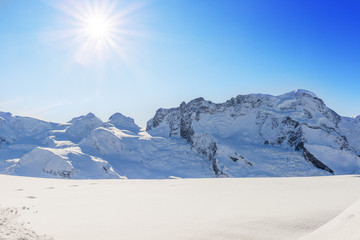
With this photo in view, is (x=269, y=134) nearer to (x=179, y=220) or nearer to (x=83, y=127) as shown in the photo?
(x=179, y=220)

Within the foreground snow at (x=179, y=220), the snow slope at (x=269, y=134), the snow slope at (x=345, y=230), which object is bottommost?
the foreground snow at (x=179, y=220)

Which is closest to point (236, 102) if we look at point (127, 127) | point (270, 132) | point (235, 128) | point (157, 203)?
point (235, 128)

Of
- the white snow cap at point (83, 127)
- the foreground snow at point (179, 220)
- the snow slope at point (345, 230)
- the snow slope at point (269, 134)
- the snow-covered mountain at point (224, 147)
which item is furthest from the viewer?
the white snow cap at point (83, 127)

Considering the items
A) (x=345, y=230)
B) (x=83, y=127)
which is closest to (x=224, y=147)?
(x=345, y=230)

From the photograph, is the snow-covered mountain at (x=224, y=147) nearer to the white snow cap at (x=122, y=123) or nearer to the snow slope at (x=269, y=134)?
the snow slope at (x=269, y=134)

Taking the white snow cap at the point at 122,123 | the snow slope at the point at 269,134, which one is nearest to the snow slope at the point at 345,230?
the snow slope at the point at 269,134

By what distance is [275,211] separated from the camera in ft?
18.3

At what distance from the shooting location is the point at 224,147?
55938 millimetres

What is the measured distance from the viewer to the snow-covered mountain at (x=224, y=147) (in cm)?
4844

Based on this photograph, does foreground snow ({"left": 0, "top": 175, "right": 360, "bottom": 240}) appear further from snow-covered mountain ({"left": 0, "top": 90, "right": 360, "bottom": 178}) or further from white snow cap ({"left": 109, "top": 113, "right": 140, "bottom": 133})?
white snow cap ({"left": 109, "top": 113, "right": 140, "bottom": 133})

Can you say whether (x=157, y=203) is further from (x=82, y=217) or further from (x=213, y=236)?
(x=213, y=236)

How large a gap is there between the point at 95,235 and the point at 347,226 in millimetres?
3796

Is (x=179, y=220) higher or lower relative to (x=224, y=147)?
lower

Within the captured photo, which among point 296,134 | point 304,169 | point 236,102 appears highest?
point 236,102
